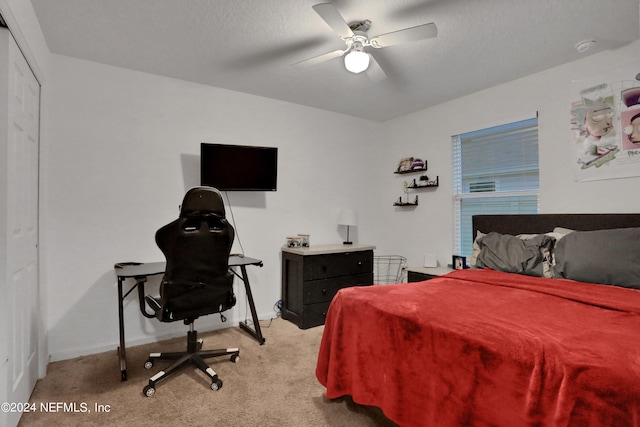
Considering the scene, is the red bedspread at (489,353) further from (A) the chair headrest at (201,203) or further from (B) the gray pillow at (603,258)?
(A) the chair headrest at (201,203)

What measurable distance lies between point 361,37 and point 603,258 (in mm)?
2228

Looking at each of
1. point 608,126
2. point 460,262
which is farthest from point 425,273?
point 608,126

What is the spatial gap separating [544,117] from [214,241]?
123 inches

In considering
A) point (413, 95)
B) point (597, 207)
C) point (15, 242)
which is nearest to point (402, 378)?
point (15, 242)

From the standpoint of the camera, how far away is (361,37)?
2.24 m

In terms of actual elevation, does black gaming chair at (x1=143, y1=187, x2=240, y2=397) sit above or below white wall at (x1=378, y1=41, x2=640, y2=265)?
below

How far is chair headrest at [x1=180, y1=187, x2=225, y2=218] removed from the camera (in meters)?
2.12

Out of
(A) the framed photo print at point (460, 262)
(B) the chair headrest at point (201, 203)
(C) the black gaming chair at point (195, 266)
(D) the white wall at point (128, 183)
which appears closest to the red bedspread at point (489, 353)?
(C) the black gaming chair at point (195, 266)

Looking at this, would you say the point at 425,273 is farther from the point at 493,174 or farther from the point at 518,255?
the point at 493,174

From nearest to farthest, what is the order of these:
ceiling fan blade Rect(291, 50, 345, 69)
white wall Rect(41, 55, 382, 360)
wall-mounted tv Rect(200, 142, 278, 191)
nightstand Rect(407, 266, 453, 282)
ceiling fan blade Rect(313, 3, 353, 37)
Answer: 1. ceiling fan blade Rect(313, 3, 353, 37)
2. ceiling fan blade Rect(291, 50, 345, 69)
3. white wall Rect(41, 55, 382, 360)
4. wall-mounted tv Rect(200, 142, 278, 191)
5. nightstand Rect(407, 266, 453, 282)

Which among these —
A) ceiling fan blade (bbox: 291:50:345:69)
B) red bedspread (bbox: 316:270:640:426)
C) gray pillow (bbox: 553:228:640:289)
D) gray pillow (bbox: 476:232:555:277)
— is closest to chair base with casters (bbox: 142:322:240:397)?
red bedspread (bbox: 316:270:640:426)

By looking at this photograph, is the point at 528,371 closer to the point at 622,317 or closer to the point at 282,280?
the point at 622,317

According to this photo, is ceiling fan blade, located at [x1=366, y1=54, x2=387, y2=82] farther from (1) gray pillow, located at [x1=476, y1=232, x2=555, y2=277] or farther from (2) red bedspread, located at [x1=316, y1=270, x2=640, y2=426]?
(1) gray pillow, located at [x1=476, y1=232, x2=555, y2=277]

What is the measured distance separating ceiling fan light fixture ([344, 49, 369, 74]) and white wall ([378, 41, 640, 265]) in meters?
1.94
